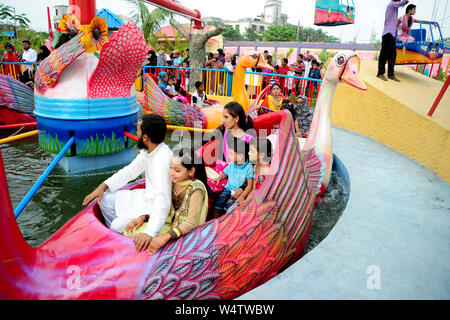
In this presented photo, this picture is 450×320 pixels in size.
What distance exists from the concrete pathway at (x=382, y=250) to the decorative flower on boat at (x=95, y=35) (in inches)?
126

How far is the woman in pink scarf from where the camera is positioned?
210 inches

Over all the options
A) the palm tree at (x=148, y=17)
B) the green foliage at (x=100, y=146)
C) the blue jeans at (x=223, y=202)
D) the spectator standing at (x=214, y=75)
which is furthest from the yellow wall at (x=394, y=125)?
the palm tree at (x=148, y=17)

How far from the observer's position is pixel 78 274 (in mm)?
1665

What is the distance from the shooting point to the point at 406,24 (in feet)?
17.6

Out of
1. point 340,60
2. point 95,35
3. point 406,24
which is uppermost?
point 406,24

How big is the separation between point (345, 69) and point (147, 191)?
2622mm

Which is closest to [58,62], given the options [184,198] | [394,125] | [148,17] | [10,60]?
[184,198]

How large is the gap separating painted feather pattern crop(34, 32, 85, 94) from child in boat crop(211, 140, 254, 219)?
2103mm

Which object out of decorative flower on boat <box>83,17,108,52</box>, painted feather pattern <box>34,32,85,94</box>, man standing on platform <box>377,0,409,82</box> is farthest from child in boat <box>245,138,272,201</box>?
man standing on platform <box>377,0,409,82</box>

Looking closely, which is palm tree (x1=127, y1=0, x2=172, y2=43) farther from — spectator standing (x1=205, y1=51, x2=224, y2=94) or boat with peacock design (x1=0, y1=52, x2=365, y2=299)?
boat with peacock design (x1=0, y1=52, x2=365, y2=299)

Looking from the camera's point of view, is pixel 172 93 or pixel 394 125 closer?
pixel 394 125

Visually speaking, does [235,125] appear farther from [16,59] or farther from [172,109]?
[16,59]

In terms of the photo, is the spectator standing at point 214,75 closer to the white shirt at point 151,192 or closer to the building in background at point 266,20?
the white shirt at point 151,192

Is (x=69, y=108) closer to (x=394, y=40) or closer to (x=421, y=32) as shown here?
(x=394, y=40)
